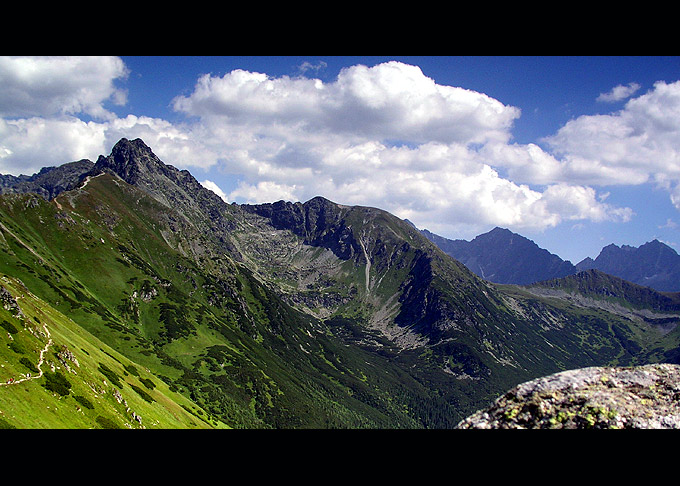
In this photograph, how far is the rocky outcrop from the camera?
9.25m

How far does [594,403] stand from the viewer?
9750mm

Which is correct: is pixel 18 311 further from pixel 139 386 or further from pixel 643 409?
pixel 643 409

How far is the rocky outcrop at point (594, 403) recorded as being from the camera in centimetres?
925
